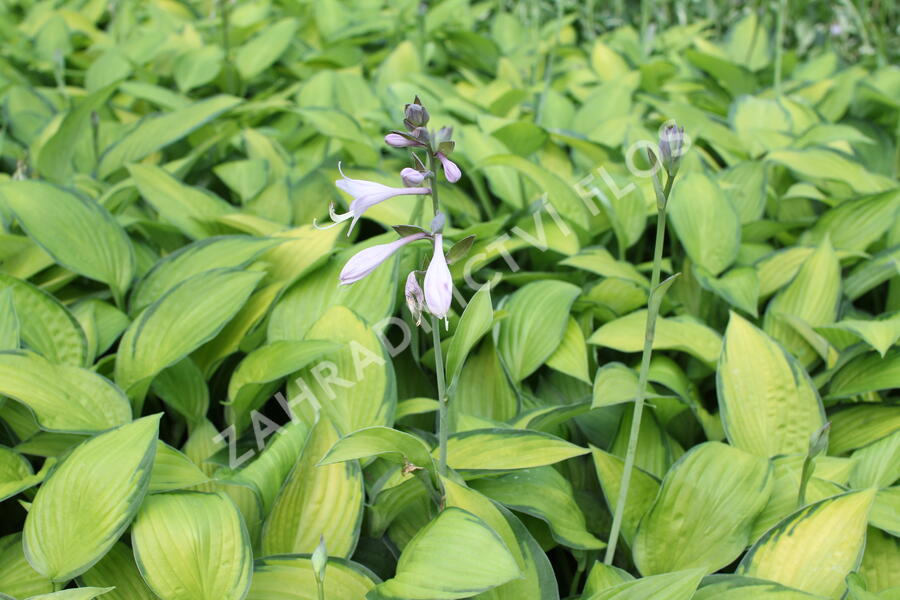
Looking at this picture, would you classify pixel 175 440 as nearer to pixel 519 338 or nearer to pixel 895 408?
pixel 519 338

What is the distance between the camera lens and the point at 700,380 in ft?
5.77

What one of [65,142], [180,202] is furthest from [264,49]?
[180,202]

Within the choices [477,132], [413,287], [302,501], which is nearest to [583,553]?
[302,501]

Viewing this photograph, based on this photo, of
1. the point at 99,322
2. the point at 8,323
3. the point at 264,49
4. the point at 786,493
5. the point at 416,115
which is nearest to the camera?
the point at 416,115

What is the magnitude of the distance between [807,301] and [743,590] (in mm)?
835

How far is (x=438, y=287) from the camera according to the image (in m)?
0.91

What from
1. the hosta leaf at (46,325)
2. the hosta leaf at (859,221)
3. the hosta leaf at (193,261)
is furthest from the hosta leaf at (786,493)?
the hosta leaf at (46,325)

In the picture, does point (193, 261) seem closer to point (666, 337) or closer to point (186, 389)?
point (186, 389)

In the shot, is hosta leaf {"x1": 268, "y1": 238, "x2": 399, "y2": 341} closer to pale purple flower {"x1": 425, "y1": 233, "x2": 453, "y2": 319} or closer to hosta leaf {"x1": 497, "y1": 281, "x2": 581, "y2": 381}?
hosta leaf {"x1": 497, "y1": 281, "x2": 581, "y2": 381}

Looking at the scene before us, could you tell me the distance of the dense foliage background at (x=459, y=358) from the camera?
119 centimetres

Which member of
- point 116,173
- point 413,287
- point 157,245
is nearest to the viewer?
point 413,287

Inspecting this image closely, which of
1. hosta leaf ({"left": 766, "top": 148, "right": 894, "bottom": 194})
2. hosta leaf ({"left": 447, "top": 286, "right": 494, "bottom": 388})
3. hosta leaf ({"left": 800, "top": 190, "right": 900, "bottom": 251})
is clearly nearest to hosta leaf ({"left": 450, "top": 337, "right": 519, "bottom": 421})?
hosta leaf ({"left": 447, "top": 286, "right": 494, "bottom": 388})

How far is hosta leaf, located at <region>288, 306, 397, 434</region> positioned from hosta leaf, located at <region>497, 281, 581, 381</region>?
289mm

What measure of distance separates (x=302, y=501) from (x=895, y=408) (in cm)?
111
